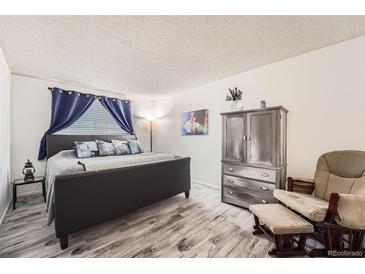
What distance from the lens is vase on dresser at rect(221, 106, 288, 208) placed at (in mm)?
2223

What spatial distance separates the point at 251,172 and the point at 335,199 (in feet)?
3.61

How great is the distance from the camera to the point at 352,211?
1.35 meters

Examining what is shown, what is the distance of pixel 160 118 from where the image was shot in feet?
16.3

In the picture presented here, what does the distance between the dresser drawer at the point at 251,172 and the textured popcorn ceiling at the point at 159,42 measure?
5.53ft

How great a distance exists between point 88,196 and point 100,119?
2687 millimetres

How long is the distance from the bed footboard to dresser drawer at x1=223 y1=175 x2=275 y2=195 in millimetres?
911

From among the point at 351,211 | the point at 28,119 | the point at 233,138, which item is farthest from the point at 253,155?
the point at 28,119

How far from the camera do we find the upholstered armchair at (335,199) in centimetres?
136

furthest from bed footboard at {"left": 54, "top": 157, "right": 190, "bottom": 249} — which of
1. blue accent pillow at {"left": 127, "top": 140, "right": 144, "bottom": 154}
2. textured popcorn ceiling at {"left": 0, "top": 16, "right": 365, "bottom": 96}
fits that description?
textured popcorn ceiling at {"left": 0, "top": 16, "right": 365, "bottom": 96}

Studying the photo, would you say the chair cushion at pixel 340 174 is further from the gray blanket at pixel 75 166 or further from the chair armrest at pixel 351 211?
the gray blanket at pixel 75 166

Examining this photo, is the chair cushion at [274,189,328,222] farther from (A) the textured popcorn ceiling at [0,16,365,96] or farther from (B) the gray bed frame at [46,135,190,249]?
(A) the textured popcorn ceiling at [0,16,365,96]

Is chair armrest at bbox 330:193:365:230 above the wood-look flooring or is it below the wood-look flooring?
above

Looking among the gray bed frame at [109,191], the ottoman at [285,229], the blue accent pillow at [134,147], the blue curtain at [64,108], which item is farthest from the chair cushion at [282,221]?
the blue curtain at [64,108]
